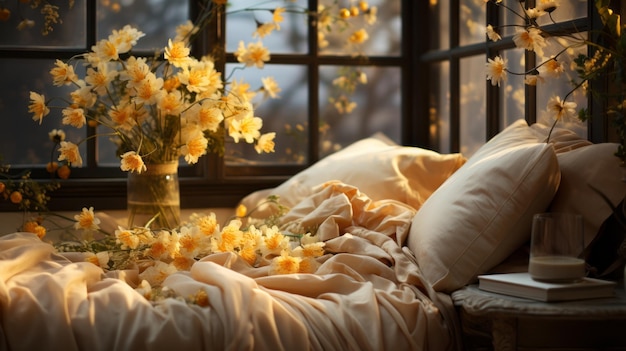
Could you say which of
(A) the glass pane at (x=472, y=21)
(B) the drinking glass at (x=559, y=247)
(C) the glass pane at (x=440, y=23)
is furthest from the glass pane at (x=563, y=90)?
(C) the glass pane at (x=440, y=23)

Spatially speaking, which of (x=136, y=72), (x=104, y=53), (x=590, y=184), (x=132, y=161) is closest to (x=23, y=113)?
(x=104, y=53)

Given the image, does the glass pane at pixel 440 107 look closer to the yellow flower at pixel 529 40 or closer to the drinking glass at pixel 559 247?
the yellow flower at pixel 529 40

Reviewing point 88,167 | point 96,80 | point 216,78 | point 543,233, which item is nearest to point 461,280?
point 543,233

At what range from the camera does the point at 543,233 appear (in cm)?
227

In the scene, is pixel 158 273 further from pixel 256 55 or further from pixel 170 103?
pixel 256 55

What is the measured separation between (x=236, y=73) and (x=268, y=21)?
0.93 ft

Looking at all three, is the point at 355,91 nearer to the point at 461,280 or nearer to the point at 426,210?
the point at 426,210

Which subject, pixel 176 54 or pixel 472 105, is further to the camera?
pixel 472 105

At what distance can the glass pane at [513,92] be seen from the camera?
3.32 meters

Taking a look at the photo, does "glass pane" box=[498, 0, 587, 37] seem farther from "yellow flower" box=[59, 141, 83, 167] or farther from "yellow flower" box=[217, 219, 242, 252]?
"yellow flower" box=[59, 141, 83, 167]

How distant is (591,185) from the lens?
250cm

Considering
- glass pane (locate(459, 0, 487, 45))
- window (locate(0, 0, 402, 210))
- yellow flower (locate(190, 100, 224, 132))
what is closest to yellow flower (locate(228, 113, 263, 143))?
yellow flower (locate(190, 100, 224, 132))

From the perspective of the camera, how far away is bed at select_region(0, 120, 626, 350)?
2211 millimetres

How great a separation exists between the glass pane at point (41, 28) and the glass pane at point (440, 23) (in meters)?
1.56
